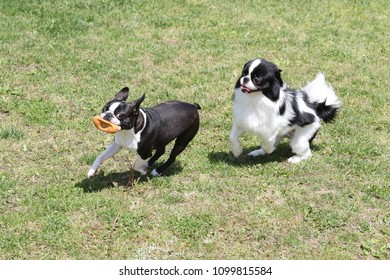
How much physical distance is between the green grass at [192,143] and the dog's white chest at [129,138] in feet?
2.05

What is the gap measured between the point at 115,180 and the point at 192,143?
1.37 metres

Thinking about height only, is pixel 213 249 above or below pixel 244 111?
below

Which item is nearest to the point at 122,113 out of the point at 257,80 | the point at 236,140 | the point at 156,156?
the point at 156,156

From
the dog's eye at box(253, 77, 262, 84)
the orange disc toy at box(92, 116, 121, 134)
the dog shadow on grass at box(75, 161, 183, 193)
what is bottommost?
the dog shadow on grass at box(75, 161, 183, 193)

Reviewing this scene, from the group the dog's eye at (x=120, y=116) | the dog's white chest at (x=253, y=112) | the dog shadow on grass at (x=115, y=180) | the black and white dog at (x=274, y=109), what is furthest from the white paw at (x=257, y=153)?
the dog's eye at (x=120, y=116)

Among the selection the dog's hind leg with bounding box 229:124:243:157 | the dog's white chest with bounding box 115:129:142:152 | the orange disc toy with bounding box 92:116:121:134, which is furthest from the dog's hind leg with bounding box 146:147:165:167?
the orange disc toy with bounding box 92:116:121:134

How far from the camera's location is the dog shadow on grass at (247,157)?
741 centimetres

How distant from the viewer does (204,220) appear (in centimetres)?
617

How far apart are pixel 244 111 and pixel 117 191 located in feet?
5.57

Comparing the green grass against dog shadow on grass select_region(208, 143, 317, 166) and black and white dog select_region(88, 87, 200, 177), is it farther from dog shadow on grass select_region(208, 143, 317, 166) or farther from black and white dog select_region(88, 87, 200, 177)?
black and white dog select_region(88, 87, 200, 177)

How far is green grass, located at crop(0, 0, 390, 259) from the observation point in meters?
5.90

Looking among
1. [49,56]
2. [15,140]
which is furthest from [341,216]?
[49,56]

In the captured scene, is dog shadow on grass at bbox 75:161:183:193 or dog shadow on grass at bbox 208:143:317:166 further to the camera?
dog shadow on grass at bbox 208:143:317:166
